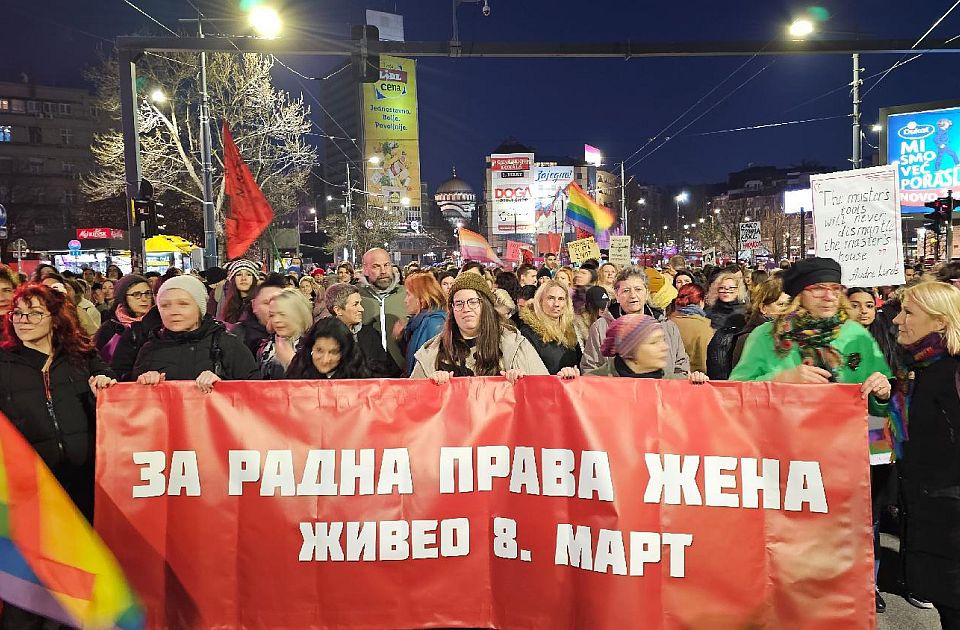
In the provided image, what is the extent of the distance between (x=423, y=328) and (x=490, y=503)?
2.35 meters

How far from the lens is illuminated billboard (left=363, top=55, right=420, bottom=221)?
5563cm

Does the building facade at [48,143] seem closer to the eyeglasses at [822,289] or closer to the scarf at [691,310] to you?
the scarf at [691,310]

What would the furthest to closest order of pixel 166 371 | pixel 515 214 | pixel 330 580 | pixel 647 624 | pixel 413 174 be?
pixel 413 174 < pixel 515 214 < pixel 166 371 < pixel 330 580 < pixel 647 624

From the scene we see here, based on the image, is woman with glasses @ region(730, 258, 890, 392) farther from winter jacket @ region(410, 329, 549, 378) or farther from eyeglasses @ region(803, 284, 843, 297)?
winter jacket @ region(410, 329, 549, 378)

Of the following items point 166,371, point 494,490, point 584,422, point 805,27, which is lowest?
point 494,490

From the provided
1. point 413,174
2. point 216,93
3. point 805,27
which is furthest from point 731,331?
point 413,174

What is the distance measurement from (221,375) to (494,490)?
1.84 metres

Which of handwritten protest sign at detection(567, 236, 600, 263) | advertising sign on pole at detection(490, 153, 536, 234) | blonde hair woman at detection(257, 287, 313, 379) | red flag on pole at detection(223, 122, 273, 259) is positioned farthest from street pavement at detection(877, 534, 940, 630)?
advertising sign on pole at detection(490, 153, 536, 234)

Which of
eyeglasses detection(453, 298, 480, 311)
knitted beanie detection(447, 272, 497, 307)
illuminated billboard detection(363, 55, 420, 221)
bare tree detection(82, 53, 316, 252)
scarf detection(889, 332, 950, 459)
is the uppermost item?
illuminated billboard detection(363, 55, 420, 221)

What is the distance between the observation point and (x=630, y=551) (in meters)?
3.46

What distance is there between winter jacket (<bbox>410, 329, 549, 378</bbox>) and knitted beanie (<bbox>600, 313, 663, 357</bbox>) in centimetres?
43

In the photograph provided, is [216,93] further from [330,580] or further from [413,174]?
[413,174]

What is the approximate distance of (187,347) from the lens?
433 cm

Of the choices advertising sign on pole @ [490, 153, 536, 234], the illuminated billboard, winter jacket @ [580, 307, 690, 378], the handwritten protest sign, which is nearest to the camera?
winter jacket @ [580, 307, 690, 378]
